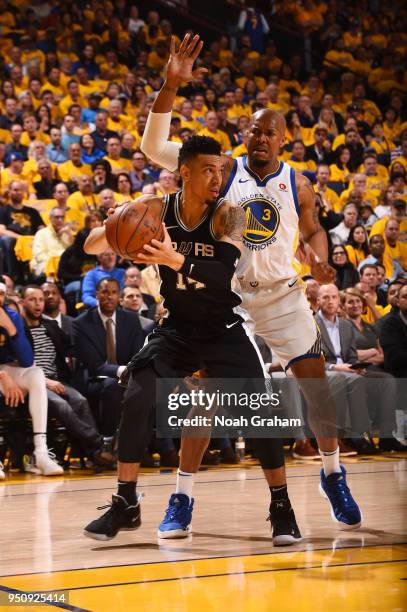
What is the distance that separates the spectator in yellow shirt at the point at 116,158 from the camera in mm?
12344

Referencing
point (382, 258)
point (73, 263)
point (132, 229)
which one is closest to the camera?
point (132, 229)

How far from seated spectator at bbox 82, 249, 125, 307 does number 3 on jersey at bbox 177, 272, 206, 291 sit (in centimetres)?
460

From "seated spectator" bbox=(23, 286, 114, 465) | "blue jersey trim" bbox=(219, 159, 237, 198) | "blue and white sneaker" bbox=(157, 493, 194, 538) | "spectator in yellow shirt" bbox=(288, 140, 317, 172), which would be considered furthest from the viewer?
"spectator in yellow shirt" bbox=(288, 140, 317, 172)

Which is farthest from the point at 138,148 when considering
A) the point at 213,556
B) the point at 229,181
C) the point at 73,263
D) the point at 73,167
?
the point at 213,556

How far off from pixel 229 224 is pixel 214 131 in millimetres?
10204

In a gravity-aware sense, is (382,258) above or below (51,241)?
above

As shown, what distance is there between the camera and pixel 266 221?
4648 millimetres

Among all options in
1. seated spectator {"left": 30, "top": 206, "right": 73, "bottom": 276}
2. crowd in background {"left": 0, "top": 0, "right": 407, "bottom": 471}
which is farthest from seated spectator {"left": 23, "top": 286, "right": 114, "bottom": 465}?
seated spectator {"left": 30, "top": 206, "right": 73, "bottom": 276}

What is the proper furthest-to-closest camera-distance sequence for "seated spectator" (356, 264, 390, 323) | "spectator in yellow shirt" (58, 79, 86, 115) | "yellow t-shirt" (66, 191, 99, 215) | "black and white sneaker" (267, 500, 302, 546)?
"spectator in yellow shirt" (58, 79, 86, 115)
"yellow t-shirt" (66, 191, 99, 215)
"seated spectator" (356, 264, 390, 323)
"black and white sneaker" (267, 500, 302, 546)

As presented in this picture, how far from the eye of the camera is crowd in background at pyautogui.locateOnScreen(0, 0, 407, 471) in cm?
787

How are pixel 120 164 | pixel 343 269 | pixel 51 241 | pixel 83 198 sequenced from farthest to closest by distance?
1. pixel 120 164
2. pixel 83 198
3. pixel 343 269
4. pixel 51 241

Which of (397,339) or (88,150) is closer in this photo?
(397,339)

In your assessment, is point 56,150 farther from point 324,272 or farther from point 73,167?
point 324,272

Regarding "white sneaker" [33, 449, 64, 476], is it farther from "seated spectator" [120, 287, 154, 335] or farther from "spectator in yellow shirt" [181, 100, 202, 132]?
"spectator in yellow shirt" [181, 100, 202, 132]
